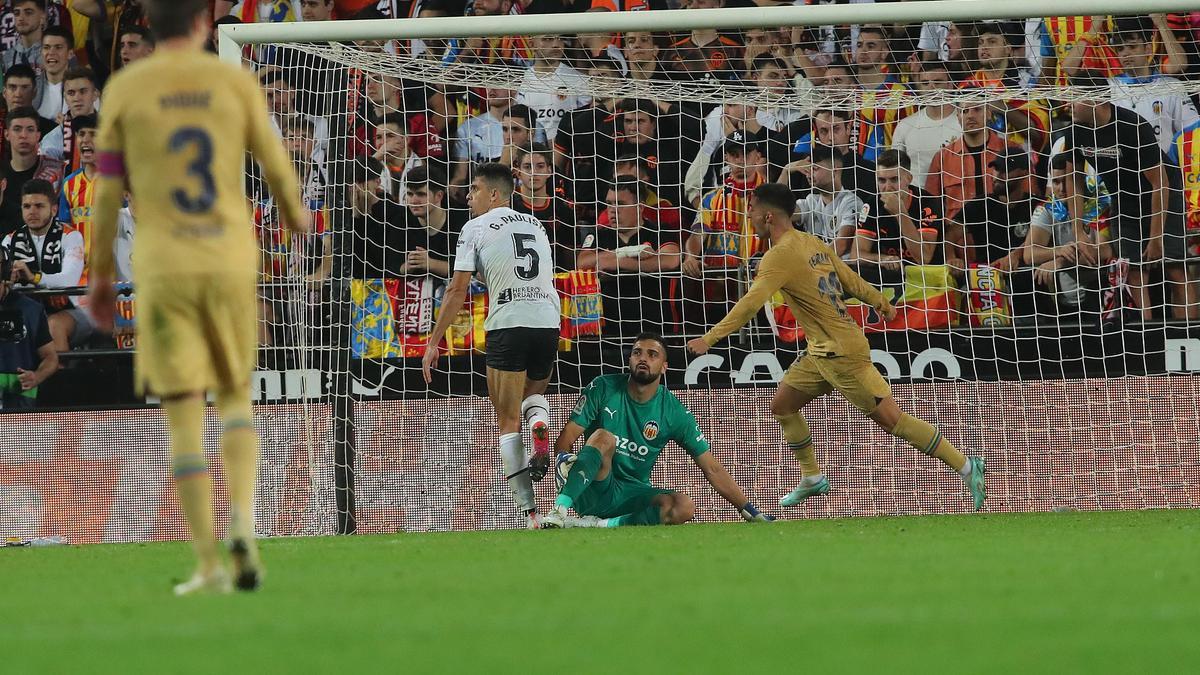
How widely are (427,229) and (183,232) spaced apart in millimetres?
6375

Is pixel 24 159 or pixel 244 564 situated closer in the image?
pixel 244 564

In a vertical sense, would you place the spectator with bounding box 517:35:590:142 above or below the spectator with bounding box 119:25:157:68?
below

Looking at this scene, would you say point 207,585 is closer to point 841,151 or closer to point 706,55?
point 841,151

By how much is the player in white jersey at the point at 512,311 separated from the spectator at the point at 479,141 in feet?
6.61

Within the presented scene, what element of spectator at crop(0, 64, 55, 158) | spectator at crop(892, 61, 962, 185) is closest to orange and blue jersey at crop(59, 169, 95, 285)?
spectator at crop(0, 64, 55, 158)

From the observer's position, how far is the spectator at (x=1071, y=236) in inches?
403

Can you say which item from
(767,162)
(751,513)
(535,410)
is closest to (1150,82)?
(767,162)

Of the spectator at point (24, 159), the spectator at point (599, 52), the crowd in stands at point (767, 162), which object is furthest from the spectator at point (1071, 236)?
the spectator at point (24, 159)

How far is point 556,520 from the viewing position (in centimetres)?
878

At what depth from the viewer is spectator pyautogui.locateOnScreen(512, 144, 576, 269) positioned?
10742mm

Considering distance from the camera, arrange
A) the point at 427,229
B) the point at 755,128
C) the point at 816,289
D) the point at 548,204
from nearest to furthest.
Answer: the point at 816,289 < the point at 427,229 < the point at 548,204 < the point at 755,128

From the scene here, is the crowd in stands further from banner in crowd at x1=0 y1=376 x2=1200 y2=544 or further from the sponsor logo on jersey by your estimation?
the sponsor logo on jersey

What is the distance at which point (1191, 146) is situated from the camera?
1082cm

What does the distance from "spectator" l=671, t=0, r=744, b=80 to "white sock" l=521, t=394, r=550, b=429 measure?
3.07 metres
